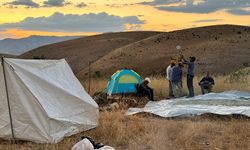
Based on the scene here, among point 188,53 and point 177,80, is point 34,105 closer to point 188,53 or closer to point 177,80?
point 177,80

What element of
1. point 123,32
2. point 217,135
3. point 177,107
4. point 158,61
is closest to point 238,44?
point 158,61

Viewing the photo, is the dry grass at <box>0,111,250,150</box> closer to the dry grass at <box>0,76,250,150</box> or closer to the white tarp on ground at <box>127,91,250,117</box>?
the dry grass at <box>0,76,250,150</box>

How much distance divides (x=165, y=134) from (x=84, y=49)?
5725cm

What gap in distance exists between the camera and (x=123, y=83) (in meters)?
16.6

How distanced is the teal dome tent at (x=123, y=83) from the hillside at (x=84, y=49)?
34.6m

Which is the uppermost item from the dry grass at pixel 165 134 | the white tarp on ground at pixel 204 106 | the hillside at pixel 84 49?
the dry grass at pixel 165 134

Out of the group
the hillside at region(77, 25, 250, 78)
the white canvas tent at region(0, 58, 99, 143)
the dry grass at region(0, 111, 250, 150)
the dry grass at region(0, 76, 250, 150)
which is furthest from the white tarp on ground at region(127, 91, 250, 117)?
the hillside at region(77, 25, 250, 78)

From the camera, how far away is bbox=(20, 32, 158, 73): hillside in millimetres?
57969

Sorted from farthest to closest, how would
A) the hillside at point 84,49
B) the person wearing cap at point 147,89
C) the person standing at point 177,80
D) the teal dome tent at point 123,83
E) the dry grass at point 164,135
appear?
the hillside at point 84,49 < the teal dome tent at point 123,83 < the person standing at point 177,80 < the person wearing cap at point 147,89 < the dry grass at point 164,135

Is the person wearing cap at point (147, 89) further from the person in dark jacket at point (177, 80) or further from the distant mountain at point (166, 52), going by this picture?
the distant mountain at point (166, 52)

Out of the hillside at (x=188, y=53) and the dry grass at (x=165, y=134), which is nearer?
the dry grass at (x=165, y=134)

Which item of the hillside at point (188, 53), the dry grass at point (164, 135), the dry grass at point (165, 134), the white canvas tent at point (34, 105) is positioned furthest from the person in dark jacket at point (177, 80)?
the hillside at point (188, 53)

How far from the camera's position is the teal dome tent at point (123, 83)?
54.2ft

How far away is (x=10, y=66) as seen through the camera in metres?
8.85
